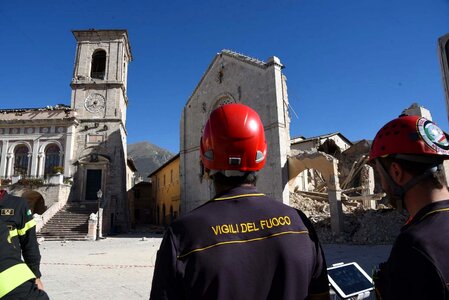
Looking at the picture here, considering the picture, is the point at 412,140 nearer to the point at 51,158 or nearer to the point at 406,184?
the point at 406,184

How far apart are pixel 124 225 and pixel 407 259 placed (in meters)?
27.1

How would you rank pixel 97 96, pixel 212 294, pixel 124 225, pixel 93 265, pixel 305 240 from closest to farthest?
pixel 212 294 < pixel 305 240 < pixel 93 265 < pixel 124 225 < pixel 97 96

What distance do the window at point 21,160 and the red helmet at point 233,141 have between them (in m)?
29.1

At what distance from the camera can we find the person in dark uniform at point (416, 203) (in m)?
1.33

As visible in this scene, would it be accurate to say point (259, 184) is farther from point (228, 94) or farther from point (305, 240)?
point (305, 240)

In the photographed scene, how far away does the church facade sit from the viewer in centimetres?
2559

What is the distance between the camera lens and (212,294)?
136cm

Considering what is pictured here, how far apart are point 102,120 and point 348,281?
2759 cm

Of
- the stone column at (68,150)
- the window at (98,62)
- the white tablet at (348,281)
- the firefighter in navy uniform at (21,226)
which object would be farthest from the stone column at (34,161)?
the white tablet at (348,281)

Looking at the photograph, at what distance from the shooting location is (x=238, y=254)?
1433 mm

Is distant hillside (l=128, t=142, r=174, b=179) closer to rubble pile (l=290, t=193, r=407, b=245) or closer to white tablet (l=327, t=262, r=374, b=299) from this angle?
rubble pile (l=290, t=193, r=407, b=245)

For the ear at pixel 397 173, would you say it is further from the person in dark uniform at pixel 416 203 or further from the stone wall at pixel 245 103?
the stone wall at pixel 245 103

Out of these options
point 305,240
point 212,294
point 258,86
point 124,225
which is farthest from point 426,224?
point 124,225

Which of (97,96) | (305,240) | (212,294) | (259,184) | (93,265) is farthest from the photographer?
(97,96)
